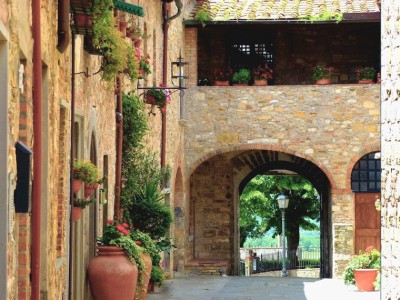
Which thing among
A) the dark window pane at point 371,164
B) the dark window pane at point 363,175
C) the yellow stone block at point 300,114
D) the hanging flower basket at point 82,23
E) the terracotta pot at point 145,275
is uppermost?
the yellow stone block at point 300,114

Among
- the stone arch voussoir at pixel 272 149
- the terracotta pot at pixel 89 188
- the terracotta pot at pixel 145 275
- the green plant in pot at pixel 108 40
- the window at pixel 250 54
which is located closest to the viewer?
the green plant in pot at pixel 108 40

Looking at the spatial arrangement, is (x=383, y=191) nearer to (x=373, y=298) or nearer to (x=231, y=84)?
(x=373, y=298)

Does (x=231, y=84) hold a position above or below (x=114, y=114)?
above

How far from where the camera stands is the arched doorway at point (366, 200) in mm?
23422

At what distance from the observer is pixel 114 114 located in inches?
561

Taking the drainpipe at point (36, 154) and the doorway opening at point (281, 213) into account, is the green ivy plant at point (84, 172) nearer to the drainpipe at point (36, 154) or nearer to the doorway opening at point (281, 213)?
the drainpipe at point (36, 154)

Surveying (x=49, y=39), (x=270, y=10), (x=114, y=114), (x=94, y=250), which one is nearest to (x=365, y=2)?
(x=270, y=10)

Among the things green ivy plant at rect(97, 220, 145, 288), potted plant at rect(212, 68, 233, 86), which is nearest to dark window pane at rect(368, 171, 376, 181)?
potted plant at rect(212, 68, 233, 86)

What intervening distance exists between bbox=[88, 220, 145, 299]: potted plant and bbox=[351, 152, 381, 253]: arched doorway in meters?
11.8

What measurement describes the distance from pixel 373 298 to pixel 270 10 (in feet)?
27.2

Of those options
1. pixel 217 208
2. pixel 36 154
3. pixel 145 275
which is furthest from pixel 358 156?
pixel 36 154

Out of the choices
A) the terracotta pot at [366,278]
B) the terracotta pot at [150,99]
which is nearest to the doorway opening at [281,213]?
the terracotta pot at [366,278]

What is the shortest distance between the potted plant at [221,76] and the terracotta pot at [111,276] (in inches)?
476

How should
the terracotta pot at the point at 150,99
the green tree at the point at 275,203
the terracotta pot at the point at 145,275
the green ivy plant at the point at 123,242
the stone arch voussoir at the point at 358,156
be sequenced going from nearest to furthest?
the green ivy plant at the point at 123,242 → the terracotta pot at the point at 145,275 → the terracotta pot at the point at 150,99 → the stone arch voussoir at the point at 358,156 → the green tree at the point at 275,203
